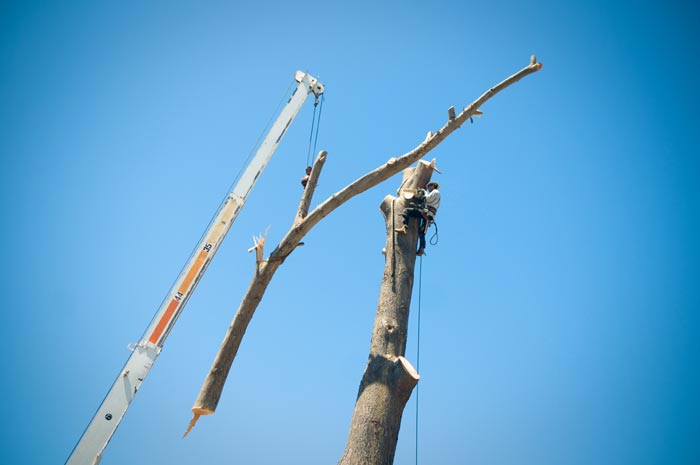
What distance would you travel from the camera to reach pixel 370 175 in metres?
4.36

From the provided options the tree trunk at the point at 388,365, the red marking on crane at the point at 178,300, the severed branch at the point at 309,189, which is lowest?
the tree trunk at the point at 388,365

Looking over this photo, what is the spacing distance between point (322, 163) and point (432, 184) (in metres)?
1.20

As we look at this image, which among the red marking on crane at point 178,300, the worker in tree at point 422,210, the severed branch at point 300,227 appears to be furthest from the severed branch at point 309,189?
the red marking on crane at point 178,300

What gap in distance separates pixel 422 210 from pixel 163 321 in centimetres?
528

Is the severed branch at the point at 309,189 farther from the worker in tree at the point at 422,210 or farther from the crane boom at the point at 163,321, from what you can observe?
the crane boom at the point at 163,321

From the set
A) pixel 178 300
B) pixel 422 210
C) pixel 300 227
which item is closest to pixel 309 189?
pixel 300 227

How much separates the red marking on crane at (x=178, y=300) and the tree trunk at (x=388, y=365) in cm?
466

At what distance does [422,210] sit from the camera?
4.59m

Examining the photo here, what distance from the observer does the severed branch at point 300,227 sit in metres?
4.12

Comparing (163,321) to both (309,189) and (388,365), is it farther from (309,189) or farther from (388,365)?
(388,365)

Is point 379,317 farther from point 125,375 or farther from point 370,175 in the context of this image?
point 125,375

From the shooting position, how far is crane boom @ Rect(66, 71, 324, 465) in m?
7.05

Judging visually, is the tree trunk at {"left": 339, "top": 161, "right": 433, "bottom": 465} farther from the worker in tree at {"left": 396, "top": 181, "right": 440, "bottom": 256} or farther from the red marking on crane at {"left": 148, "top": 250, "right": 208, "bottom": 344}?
the red marking on crane at {"left": 148, "top": 250, "right": 208, "bottom": 344}

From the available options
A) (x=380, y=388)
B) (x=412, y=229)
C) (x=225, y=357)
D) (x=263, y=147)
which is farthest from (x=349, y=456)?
(x=263, y=147)
